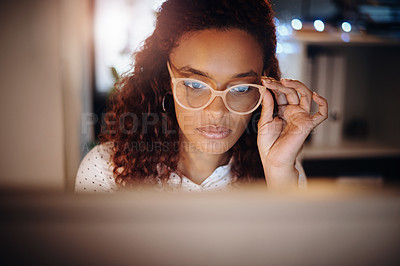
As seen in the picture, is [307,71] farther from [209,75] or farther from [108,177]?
[108,177]

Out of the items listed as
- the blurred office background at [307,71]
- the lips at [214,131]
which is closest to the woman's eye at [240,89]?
the lips at [214,131]

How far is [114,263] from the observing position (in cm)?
21

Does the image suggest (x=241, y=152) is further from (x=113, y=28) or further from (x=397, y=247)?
(x=113, y=28)

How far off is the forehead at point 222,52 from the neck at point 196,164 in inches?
10.4

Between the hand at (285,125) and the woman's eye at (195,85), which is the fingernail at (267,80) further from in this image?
the woman's eye at (195,85)

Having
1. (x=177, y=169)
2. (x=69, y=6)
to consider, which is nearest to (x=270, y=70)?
(x=177, y=169)

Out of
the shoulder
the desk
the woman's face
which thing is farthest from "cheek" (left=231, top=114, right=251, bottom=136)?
the desk

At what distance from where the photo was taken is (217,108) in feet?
2.18

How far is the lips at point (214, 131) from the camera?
28.0 inches

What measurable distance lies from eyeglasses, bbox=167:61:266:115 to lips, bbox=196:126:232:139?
2.5 inches

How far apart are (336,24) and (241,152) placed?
0.93 metres

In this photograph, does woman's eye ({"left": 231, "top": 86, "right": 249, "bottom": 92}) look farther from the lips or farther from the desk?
the desk

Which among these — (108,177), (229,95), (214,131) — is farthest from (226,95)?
(108,177)

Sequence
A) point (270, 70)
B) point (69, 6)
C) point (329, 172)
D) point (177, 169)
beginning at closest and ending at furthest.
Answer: point (270, 70), point (177, 169), point (69, 6), point (329, 172)
